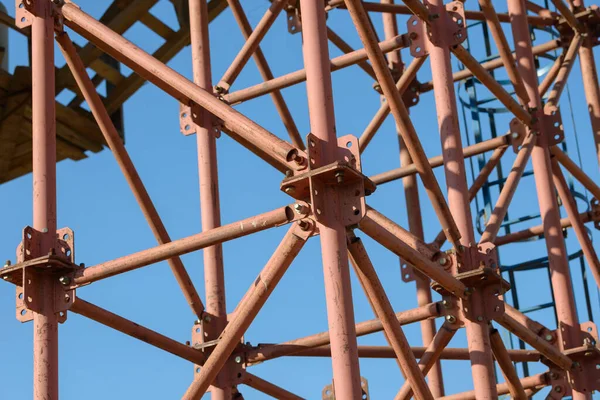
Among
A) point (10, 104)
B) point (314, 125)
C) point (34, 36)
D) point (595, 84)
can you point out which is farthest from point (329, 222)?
point (10, 104)

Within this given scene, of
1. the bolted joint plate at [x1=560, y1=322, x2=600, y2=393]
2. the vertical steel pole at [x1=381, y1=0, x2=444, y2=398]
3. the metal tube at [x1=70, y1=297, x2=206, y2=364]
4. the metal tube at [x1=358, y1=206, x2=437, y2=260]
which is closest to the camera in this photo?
the metal tube at [x1=70, y1=297, x2=206, y2=364]

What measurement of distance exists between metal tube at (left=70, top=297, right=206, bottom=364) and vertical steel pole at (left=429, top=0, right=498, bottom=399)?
234 centimetres

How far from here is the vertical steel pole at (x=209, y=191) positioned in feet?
40.9

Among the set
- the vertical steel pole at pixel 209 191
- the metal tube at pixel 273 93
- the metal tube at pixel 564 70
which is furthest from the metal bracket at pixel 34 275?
the metal tube at pixel 564 70

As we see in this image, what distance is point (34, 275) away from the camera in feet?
35.8

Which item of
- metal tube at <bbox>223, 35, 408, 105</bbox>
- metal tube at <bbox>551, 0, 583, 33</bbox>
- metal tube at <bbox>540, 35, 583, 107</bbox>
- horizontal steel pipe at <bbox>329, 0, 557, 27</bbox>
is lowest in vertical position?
metal tube at <bbox>223, 35, 408, 105</bbox>

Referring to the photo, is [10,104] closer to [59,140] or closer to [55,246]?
[59,140]

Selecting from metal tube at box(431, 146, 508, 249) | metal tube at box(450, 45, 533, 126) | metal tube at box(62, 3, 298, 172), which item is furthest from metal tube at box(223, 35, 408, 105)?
metal tube at box(431, 146, 508, 249)

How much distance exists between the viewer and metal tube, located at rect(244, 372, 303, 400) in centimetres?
1237

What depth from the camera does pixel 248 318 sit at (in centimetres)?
1026

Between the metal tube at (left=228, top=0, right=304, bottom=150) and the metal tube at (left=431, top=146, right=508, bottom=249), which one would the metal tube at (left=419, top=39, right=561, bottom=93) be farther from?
the metal tube at (left=228, top=0, right=304, bottom=150)

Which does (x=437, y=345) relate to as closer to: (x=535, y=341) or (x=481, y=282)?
(x=481, y=282)

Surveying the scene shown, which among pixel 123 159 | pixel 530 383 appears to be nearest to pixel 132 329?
pixel 123 159

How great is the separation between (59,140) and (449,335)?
8.33 meters
